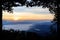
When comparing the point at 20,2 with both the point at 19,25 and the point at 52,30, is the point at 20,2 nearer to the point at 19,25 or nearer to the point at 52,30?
the point at 19,25

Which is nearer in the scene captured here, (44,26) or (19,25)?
(44,26)

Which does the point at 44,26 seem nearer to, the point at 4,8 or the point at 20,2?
the point at 20,2

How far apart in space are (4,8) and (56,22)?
285 centimetres

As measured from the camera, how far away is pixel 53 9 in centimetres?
808

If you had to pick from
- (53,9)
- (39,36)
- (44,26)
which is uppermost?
(53,9)

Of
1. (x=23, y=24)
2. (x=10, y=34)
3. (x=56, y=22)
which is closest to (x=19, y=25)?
(x=23, y=24)

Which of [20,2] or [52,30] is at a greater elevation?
[20,2]

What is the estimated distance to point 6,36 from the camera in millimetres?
7410

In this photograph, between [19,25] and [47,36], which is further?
[19,25]

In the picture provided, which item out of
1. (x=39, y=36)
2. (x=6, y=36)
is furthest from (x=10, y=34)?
(x=39, y=36)

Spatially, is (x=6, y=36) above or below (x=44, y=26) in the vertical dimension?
below

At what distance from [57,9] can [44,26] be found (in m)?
1.23

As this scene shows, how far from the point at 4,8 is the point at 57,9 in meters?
2.79

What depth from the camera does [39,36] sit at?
754cm
